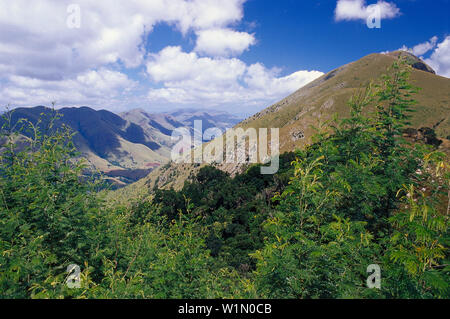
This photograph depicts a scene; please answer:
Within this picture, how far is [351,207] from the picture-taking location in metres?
7.45

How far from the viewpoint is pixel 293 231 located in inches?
221

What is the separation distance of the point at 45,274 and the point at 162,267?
260 cm

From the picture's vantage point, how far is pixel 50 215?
568 cm

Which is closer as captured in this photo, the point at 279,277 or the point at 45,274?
the point at 45,274

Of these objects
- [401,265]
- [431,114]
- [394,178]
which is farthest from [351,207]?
[431,114]

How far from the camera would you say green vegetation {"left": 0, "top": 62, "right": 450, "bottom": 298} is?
412 centimetres

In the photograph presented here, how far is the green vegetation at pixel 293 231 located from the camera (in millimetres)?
4125
